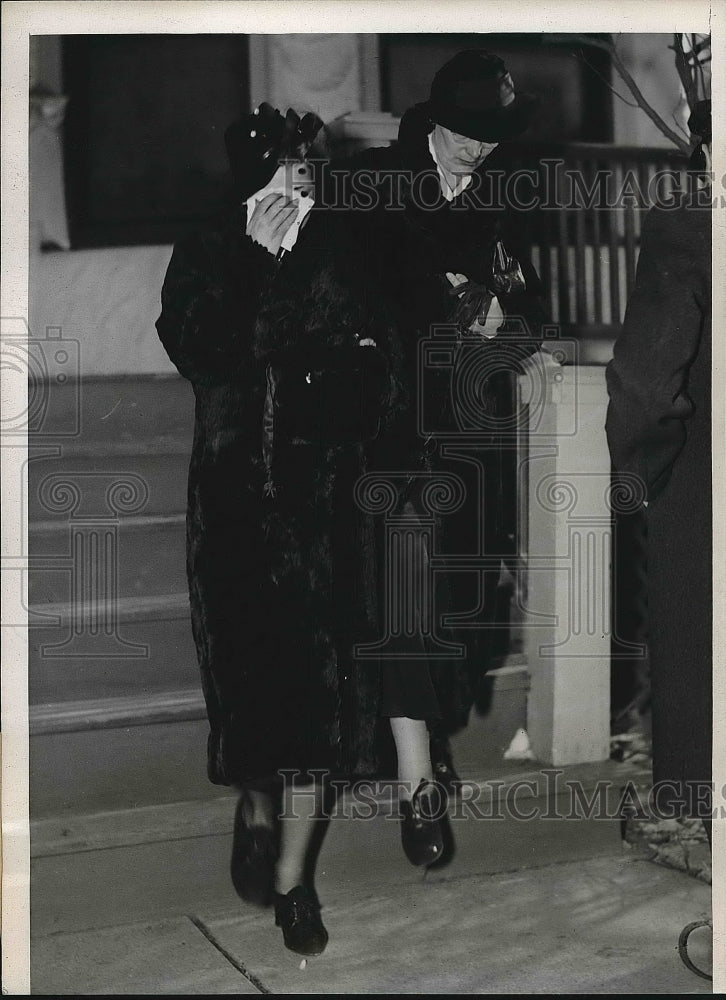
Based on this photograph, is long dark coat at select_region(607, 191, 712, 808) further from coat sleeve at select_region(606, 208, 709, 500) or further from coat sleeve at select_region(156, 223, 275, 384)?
coat sleeve at select_region(156, 223, 275, 384)

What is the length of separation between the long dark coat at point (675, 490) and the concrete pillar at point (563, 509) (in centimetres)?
32

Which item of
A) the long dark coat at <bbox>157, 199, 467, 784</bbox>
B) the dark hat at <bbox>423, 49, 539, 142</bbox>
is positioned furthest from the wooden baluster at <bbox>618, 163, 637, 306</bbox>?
the long dark coat at <bbox>157, 199, 467, 784</bbox>

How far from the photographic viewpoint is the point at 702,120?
270 cm

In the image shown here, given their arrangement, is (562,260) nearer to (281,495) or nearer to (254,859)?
(281,495)

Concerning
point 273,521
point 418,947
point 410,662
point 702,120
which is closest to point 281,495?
point 273,521

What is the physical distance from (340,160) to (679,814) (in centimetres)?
168

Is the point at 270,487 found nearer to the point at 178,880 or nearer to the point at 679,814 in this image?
the point at 178,880

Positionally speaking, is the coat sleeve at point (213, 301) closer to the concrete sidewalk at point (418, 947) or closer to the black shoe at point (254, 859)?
the black shoe at point (254, 859)

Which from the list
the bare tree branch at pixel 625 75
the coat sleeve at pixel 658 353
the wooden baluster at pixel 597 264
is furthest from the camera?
the wooden baluster at pixel 597 264

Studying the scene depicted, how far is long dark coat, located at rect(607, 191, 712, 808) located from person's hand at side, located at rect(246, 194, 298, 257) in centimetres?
79

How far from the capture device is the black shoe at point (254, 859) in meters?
2.79

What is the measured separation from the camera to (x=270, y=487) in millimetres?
2670

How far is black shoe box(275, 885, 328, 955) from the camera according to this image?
2.72 m

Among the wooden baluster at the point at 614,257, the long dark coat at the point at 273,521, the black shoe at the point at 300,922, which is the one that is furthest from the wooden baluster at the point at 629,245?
the black shoe at the point at 300,922
